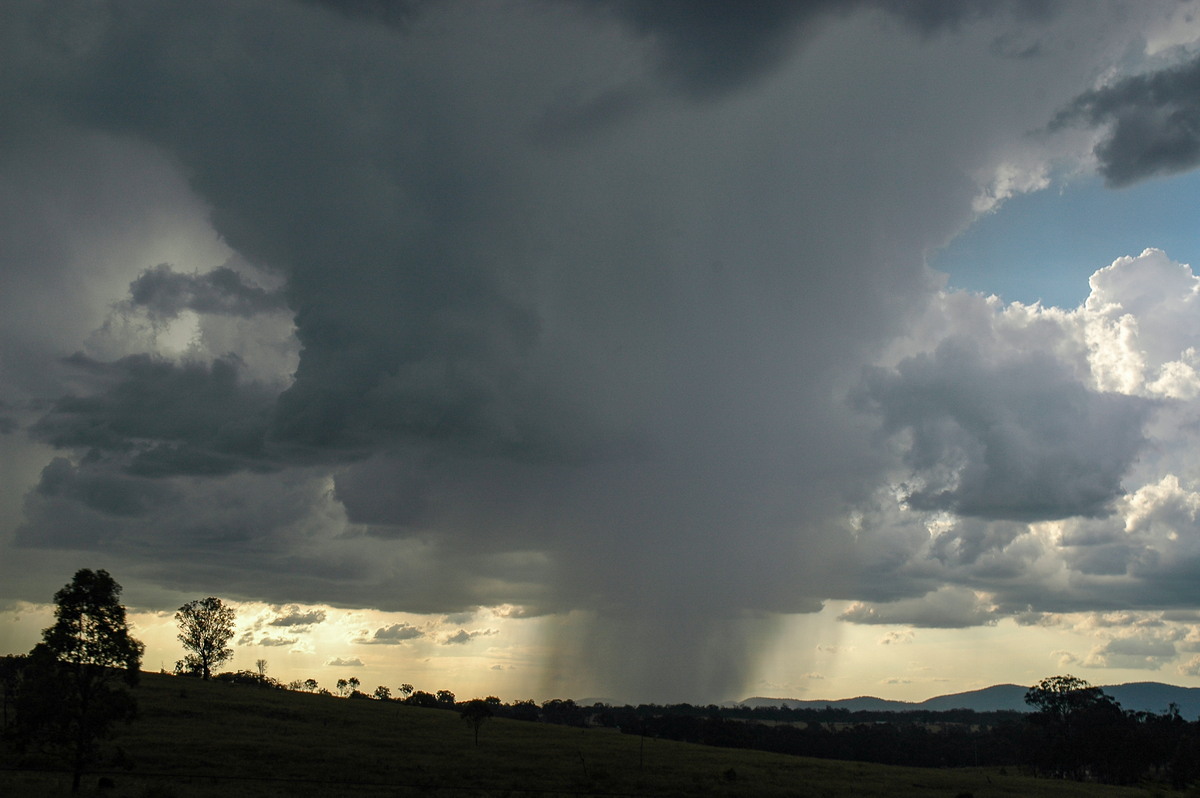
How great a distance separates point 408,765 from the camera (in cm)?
9494

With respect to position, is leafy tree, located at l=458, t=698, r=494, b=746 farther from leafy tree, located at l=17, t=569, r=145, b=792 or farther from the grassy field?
leafy tree, located at l=17, t=569, r=145, b=792

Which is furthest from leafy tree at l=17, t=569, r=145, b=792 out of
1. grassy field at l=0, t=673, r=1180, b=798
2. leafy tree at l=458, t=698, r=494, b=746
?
leafy tree at l=458, t=698, r=494, b=746

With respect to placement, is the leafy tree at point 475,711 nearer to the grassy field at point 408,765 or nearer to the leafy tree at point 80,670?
the grassy field at point 408,765

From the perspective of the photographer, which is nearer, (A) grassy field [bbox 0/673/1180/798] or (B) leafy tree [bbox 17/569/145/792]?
(B) leafy tree [bbox 17/569/145/792]

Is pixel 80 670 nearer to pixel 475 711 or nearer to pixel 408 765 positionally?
pixel 408 765

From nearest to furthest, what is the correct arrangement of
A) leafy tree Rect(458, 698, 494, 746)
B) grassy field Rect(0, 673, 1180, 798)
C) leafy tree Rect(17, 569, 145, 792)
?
leafy tree Rect(17, 569, 145, 792) → grassy field Rect(0, 673, 1180, 798) → leafy tree Rect(458, 698, 494, 746)

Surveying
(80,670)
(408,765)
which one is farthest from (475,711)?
(80,670)

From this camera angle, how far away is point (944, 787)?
357 feet

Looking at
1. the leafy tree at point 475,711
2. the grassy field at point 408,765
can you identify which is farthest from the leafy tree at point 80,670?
the leafy tree at point 475,711

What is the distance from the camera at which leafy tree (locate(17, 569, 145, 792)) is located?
58938 millimetres

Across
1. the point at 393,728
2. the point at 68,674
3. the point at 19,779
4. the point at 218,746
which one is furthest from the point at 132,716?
the point at 393,728

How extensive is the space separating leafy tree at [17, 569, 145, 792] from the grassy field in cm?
618

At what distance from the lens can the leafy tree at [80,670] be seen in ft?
193

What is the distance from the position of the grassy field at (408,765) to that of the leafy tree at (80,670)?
20.3 ft
